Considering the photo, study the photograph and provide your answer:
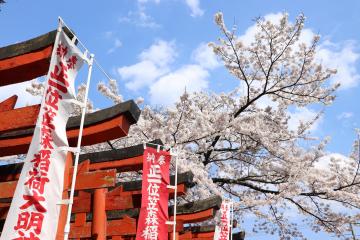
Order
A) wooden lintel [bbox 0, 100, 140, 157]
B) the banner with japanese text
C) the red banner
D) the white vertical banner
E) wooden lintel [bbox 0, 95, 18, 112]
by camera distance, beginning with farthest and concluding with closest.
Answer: the banner with japanese text → the red banner → wooden lintel [bbox 0, 100, 140, 157] → wooden lintel [bbox 0, 95, 18, 112] → the white vertical banner

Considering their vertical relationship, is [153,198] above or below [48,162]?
above

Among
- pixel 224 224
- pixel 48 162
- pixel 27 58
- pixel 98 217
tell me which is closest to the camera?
pixel 48 162

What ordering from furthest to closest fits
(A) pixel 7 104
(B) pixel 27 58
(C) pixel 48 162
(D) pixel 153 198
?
(D) pixel 153 198 → (A) pixel 7 104 → (B) pixel 27 58 → (C) pixel 48 162

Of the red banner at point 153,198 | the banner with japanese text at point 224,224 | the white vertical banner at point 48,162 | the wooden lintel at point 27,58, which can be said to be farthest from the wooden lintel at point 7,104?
the banner with japanese text at point 224,224

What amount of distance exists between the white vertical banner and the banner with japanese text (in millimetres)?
7798

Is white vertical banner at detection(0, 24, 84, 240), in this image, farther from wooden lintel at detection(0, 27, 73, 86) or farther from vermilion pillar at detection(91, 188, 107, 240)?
vermilion pillar at detection(91, 188, 107, 240)

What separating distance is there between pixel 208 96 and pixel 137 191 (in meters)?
7.20

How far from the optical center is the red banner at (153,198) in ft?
24.5

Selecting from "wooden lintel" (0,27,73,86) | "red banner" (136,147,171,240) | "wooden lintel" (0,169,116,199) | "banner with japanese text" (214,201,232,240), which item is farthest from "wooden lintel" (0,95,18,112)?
"banner with japanese text" (214,201,232,240)

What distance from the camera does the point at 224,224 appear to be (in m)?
Result: 11.4

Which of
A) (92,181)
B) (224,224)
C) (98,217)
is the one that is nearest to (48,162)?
(92,181)

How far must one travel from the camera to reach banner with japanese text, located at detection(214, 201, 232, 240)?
441 inches

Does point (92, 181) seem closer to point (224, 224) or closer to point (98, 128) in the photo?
point (98, 128)

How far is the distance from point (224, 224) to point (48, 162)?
8.16 m
